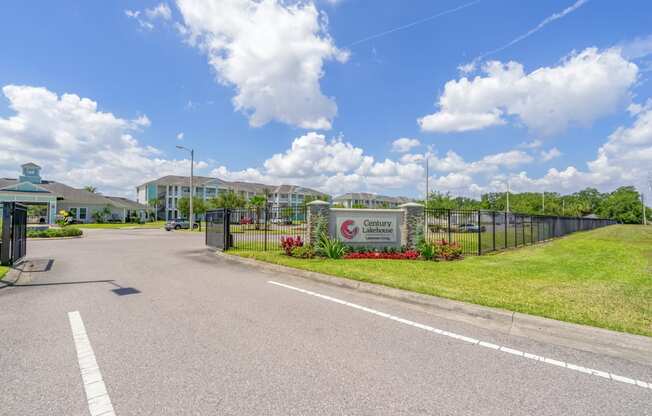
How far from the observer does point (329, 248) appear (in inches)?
473

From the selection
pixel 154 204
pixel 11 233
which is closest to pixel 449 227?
pixel 11 233

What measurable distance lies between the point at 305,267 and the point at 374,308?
418 centimetres

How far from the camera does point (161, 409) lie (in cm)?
277

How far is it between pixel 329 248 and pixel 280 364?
8439 mm

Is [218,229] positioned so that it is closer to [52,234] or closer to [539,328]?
[539,328]

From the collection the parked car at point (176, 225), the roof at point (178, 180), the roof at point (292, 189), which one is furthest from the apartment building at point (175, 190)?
the parked car at point (176, 225)

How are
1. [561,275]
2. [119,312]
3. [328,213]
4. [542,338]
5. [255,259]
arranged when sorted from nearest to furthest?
1. [542,338]
2. [119,312]
3. [561,275]
4. [255,259]
5. [328,213]

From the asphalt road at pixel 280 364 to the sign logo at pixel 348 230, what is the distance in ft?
21.6

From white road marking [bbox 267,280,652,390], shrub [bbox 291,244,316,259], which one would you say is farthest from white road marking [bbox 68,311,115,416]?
shrub [bbox 291,244,316,259]

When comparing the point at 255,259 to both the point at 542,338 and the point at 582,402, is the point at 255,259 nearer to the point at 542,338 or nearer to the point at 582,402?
the point at 542,338

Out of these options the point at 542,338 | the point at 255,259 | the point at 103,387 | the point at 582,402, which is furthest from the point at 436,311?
the point at 255,259

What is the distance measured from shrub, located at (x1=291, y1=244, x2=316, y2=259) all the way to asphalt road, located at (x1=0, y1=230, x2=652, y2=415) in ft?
18.2

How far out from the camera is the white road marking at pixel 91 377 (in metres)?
2.79

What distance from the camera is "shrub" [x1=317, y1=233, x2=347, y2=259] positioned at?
11.9m
